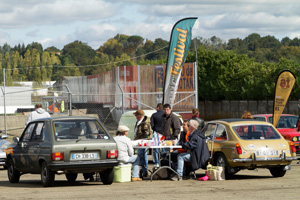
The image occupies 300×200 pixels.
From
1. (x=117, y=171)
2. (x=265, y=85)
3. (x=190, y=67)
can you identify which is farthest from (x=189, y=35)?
(x=265, y=85)

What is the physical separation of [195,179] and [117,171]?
1.87 m

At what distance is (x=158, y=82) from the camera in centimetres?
3469

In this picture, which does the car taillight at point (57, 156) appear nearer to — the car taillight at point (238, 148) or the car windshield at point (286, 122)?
the car taillight at point (238, 148)

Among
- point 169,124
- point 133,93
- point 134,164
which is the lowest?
point 134,164

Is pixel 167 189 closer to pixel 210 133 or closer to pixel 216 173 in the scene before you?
pixel 216 173

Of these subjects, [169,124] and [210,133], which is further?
[169,124]

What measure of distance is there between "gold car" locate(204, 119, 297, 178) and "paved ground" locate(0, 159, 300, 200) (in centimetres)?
35

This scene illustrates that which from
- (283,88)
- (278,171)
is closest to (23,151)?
(278,171)

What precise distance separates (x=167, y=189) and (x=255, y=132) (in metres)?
3.19

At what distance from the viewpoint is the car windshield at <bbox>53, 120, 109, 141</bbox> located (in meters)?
13.0

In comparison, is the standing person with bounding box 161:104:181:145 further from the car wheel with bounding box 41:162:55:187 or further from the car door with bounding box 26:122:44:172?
the car wheel with bounding box 41:162:55:187

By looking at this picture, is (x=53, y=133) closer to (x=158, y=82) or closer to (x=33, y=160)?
(x=33, y=160)

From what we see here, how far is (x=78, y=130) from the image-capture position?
13211mm

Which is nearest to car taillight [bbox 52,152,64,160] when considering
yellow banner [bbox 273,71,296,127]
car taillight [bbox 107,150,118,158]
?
car taillight [bbox 107,150,118,158]
